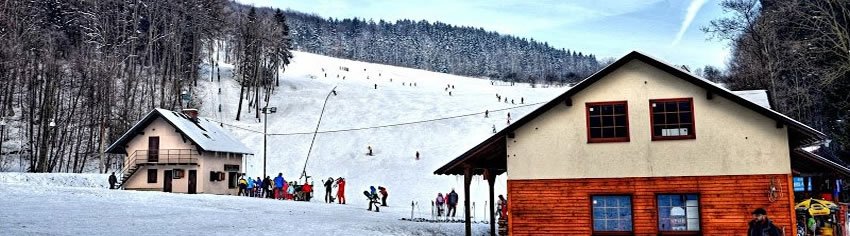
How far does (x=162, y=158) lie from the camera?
39.9 meters

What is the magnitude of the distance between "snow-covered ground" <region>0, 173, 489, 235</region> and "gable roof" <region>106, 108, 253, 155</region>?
11.5 metres

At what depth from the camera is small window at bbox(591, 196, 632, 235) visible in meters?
18.6

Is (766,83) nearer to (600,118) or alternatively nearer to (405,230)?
(600,118)

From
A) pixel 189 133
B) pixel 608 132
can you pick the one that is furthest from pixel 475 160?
pixel 189 133

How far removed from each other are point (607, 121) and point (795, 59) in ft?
93.6

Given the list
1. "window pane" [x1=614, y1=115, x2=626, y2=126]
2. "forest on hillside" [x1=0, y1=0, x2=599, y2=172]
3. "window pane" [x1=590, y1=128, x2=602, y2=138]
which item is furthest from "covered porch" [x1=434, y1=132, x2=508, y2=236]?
"forest on hillside" [x1=0, y1=0, x2=599, y2=172]

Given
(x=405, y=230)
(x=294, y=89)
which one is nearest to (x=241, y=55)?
(x=294, y=89)

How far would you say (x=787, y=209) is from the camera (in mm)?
17562

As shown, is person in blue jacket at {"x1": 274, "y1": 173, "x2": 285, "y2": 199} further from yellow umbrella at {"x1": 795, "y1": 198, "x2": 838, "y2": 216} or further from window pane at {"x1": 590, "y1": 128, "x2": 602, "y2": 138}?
yellow umbrella at {"x1": 795, "y1": 198, "x2": 838, "y2": 216}

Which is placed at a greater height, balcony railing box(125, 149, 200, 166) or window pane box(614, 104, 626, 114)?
window pane box(614, 104, 626, 114)

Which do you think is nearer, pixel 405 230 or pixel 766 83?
pixel 405 230

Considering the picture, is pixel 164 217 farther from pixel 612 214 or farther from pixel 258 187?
pixel 258 187

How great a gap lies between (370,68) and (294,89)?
59.6 metres

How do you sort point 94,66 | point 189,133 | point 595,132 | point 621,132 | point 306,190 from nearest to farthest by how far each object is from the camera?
point 621,132 → point 595,132 → point 306,190 → point 189,133 → point 94,66
